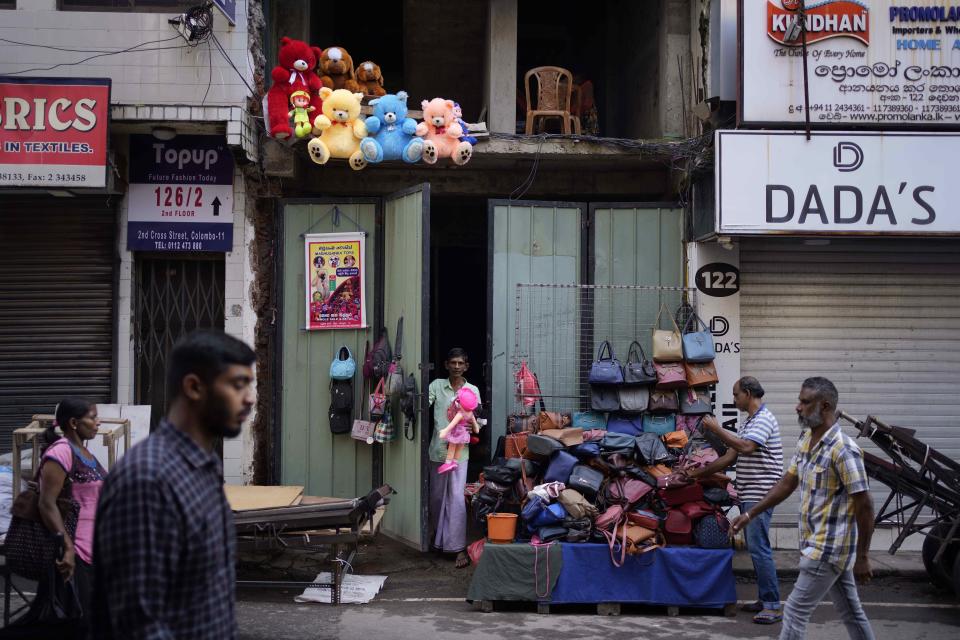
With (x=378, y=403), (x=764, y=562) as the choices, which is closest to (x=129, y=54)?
(x=378, y=403)

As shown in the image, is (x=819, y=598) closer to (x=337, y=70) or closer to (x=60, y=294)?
(x=337, y=70)

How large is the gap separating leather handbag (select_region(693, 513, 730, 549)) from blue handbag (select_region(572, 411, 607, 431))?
1843 mm

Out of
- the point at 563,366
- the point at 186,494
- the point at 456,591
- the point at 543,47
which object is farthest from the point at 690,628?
the point at 543,47

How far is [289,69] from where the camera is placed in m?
9.13

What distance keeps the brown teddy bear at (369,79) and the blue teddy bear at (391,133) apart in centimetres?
Result: 61

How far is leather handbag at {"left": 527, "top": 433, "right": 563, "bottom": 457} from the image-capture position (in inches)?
303

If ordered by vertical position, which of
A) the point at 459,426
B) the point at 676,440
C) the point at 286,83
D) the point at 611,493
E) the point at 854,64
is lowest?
the point at 611,493

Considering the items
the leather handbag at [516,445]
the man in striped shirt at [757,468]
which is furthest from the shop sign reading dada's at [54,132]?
the man in striped shirt at [757,468]

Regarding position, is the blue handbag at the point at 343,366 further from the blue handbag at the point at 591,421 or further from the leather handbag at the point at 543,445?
the leather handbag at the point at 543,445

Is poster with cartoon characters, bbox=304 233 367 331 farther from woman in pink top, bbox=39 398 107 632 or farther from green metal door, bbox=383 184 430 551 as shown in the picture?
woman in pink top, bbox=39 398 107 632

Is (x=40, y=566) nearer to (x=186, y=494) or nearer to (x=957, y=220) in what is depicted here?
(x=186, y=494)

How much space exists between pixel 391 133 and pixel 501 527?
417 cm

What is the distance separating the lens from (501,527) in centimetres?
749

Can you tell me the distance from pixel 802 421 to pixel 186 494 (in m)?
3.82
